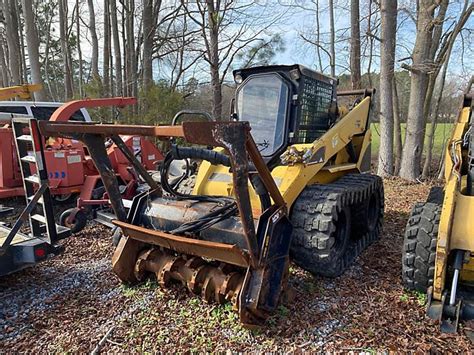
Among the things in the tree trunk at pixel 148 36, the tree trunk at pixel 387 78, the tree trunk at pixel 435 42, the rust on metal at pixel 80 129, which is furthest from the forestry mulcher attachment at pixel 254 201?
the tree trunk at pixel 148 36

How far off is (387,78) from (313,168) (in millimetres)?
6572

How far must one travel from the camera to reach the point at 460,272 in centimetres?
321

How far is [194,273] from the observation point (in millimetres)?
3385

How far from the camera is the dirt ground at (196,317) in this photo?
2914mm

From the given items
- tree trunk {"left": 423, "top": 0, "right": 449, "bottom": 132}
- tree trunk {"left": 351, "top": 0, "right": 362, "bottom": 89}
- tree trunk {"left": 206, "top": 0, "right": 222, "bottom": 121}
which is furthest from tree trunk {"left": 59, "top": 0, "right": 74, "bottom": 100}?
tree trunk {"left": 423, "top": 0, "right": 449, "bottom": 132}

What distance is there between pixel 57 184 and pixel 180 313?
375 cm

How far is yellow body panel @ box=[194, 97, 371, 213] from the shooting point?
3709mm

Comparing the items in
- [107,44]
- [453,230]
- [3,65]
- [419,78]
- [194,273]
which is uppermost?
[107,44]

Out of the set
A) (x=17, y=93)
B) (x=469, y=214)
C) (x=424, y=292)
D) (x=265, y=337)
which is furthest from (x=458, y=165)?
(x=17, y=93)

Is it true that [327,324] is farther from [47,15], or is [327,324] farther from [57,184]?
[47,15]

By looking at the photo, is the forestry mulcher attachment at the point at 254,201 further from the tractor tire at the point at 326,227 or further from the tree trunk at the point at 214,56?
the tree trunk at the point at 214,56

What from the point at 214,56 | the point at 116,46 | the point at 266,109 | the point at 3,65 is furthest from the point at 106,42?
the point at 266,109

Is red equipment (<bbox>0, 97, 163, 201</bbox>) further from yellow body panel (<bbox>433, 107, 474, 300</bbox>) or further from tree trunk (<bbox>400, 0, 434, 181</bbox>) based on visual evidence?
tree trunk (<bbox>400, 0, 434, 181</bbox>)

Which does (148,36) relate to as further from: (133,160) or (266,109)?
(133,160)
